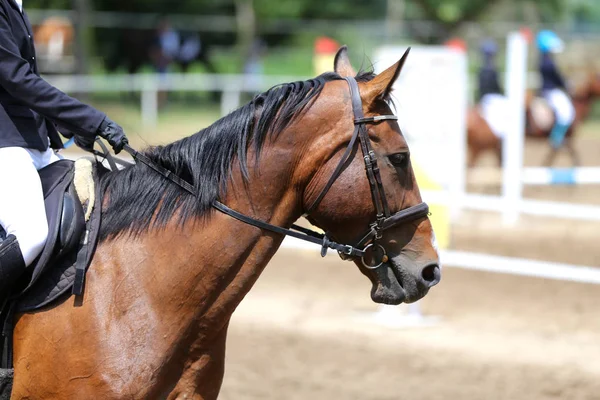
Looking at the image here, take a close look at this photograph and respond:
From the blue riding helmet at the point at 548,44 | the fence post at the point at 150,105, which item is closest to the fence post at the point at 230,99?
the fence post at the point at 150,105

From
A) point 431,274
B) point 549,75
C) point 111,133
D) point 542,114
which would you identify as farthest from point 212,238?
point 542,114

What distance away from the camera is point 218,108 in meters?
24.5

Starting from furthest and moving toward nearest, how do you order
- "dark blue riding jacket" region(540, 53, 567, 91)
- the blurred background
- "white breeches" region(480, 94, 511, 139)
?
"dark blue riding jacket" region(540, 53, 567, 91) < "white breeches" region(480, 94, 511, 139) < the blurred background

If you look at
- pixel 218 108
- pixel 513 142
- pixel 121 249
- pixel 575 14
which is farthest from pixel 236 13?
pixel 121 249

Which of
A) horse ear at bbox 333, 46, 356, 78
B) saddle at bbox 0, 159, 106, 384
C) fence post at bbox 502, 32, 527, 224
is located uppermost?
fence post at bbox 502, 32, 527, 224

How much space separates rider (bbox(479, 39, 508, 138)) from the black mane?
469 inches

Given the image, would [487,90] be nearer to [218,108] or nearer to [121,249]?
[218,108]

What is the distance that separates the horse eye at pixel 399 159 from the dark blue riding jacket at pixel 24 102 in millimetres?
1104

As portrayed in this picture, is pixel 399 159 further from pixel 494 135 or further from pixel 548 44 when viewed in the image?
pixel 548 44

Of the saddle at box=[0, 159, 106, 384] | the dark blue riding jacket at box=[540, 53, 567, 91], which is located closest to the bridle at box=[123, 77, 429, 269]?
the saddle at box=[0, 159, 106, 384]

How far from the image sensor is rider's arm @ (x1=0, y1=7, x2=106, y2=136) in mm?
3186

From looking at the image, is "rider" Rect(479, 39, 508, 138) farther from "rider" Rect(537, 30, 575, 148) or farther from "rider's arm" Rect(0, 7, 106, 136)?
"rider's arm" Rect(0, 7, 106, 136)

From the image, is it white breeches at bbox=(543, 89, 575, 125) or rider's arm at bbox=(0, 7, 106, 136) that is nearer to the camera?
rider's arm at bbox=(0, 7, 106, 136)

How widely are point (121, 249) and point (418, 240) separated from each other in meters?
1.12
